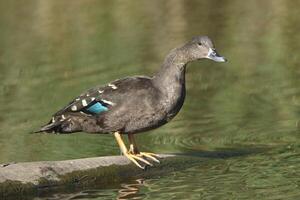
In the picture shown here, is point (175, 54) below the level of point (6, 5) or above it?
below

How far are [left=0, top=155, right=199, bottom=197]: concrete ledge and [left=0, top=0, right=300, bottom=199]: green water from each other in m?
0.14

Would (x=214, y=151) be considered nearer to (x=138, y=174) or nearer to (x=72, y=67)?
(x=138, y=174)

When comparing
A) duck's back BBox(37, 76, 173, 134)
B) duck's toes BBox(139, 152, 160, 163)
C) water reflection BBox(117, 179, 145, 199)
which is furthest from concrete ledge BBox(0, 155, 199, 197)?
duck's back BBox(37, 76, 173, 134)

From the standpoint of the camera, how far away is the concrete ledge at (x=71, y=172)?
8545mm

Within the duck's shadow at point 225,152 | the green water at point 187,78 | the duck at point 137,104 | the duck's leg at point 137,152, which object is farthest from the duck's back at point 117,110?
the duck's shadow at point 225,152

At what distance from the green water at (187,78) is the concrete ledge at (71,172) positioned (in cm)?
14

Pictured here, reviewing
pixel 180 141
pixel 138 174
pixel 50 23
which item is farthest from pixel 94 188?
pixel 50 23

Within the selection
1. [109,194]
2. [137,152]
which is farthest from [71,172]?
[137,152]

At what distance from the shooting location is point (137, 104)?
9.17 metres

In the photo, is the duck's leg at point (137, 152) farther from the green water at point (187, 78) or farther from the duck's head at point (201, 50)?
the duck's head at point (201, 50)

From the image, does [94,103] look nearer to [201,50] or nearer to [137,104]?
[137,104]

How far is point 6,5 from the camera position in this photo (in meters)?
25.1

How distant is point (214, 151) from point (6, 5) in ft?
52.1

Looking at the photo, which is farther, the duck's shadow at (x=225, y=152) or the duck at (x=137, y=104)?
the duck's shadow at (x=225, y=152)
